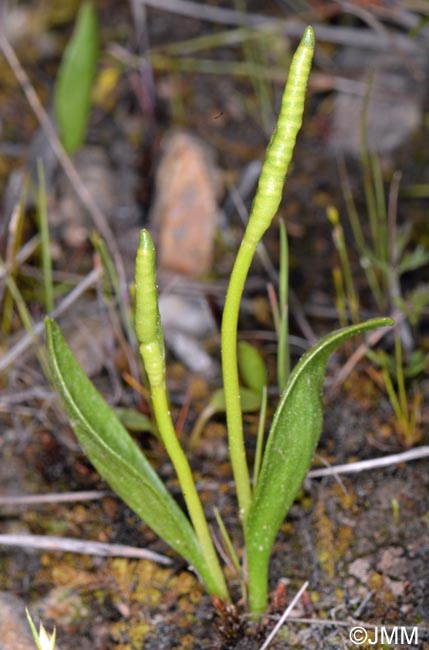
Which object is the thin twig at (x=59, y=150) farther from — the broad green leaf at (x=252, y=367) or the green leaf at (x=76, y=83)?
the broad green leaf at (x=252, y=367)

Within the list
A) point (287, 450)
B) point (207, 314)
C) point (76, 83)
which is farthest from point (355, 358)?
point (76, 83)

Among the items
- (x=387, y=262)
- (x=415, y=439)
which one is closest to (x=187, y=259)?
(x=387, y=262)

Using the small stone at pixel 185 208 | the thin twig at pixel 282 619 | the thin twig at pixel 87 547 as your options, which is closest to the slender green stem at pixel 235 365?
the thin twig at pixel 282 619

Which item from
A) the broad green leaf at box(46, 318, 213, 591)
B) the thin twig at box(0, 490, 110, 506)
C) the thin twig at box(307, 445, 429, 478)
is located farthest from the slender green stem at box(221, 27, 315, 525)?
the thin twig at box(0, 490, 110, 506)

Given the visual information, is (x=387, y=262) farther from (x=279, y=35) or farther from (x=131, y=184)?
(x=279, y=35)

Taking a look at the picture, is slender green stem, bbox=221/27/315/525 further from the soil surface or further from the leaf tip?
the soil surface
